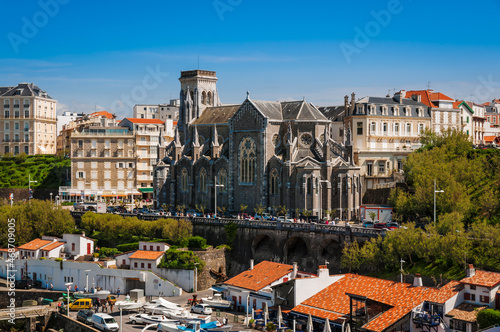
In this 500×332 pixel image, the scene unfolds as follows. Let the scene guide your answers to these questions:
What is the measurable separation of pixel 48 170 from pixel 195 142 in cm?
3294

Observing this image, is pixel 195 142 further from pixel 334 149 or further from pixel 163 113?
pixel 163 113

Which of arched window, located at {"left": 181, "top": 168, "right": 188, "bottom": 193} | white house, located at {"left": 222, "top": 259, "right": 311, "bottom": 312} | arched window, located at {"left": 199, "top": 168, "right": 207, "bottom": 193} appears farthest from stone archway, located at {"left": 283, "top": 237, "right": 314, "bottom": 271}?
arched window, located at {"left": 181, "top": 168, "right": 188, "bottom": 193}

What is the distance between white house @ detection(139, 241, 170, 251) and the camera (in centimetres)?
7994

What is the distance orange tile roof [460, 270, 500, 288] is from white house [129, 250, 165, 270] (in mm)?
34531

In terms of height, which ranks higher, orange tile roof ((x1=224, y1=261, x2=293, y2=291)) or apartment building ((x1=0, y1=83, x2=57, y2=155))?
apartment building ((x1=0, y1=83, x2=57, y2=155))

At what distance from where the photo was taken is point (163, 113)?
537 ft

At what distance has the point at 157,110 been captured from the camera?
169250 millimetres

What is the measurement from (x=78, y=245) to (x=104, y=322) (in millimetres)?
28025

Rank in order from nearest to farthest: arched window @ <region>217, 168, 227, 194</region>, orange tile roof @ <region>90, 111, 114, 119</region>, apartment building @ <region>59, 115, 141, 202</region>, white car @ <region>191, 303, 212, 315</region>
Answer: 1. white car @ <region>191, 303, 212, 315</region>
2. arched window @ <region>217, 168, 227, 194</region>
3. apartment building @ <region>59, 115, 141, 202</region>
4. orange tile roof @ <region>90, 111, 114, 119</region>

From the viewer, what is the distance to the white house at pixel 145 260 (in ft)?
253

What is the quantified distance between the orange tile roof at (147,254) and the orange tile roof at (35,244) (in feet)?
46.1

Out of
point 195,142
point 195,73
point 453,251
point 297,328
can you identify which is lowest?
point 297,328

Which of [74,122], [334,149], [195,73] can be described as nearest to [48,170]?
[74,122]

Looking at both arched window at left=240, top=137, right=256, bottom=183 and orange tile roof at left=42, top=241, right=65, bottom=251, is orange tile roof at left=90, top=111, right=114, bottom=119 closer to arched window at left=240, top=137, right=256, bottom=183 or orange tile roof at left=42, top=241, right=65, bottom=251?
arched window at left=240, top=137, right=256, bottom=183
